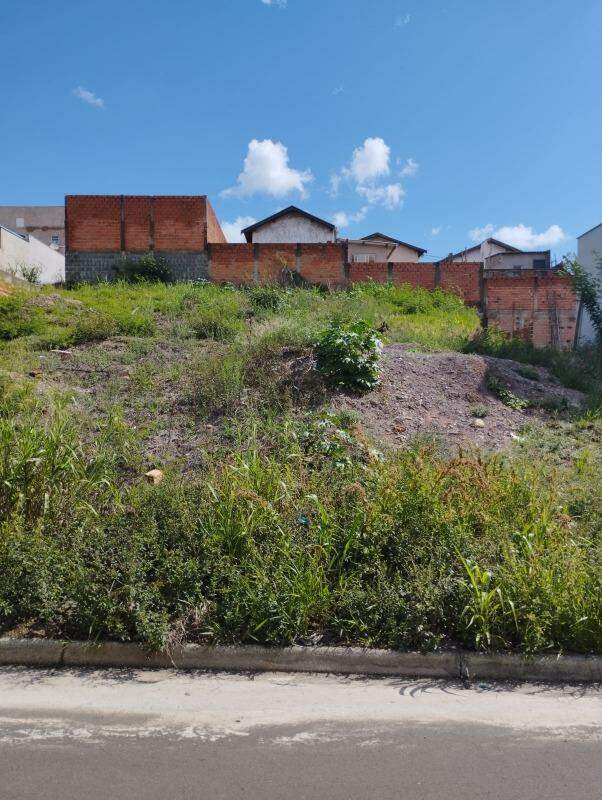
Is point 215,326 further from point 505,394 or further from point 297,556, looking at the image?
point 297,556

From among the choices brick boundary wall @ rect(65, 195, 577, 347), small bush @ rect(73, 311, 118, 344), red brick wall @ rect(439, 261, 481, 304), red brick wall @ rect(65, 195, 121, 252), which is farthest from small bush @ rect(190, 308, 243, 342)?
red brick wall @ rect(439, 261, 481, 304)

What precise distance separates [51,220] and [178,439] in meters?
61.2

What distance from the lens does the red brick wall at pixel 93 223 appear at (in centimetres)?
2030

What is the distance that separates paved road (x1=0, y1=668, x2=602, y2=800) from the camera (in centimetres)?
291

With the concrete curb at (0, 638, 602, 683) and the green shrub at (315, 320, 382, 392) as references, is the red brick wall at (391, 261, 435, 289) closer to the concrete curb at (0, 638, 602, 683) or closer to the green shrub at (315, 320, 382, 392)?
the green shrub at (315, 320, 382, 392)

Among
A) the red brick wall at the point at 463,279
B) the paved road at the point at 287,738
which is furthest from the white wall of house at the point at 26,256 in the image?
the paved road at the point at 287,738

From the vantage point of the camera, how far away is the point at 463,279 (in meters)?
20.4

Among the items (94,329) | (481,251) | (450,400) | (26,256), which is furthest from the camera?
(481,251)

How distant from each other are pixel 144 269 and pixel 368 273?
748cm

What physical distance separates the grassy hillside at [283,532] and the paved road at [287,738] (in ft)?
1.22

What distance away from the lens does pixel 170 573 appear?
4465mm

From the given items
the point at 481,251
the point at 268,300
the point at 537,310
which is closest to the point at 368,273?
the point at 537,310

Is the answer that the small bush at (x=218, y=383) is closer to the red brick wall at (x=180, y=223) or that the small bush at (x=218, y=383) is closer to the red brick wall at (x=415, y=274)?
the red brick wall at (x=180, y=223)

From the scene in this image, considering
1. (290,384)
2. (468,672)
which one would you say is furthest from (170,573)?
(290,384)
